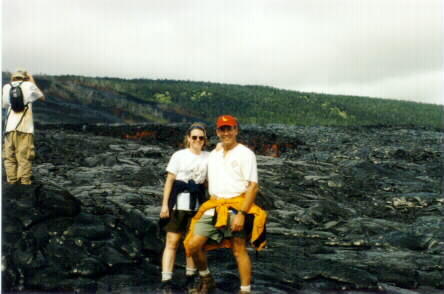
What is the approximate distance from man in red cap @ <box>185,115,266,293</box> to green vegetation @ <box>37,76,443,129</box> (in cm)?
2185

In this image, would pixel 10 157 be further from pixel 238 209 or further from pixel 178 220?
pixel 238 209

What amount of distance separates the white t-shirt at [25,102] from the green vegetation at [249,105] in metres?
18.6

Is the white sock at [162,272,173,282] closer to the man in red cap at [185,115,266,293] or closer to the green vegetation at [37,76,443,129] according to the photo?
the man in red cap at [185,115,266,293]

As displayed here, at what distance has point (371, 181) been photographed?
15.3m

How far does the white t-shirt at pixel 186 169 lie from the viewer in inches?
233

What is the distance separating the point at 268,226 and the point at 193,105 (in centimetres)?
2483

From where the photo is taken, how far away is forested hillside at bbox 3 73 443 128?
82.5ft

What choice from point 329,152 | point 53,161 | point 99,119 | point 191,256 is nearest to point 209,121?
point 99,119

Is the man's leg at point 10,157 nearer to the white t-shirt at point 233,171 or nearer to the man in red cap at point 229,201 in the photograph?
the man in red cap at point 229,201

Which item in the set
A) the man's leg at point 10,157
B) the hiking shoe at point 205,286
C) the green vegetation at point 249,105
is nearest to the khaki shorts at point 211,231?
the hiking shoe at point 205,286

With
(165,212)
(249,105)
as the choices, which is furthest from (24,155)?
(249,105)

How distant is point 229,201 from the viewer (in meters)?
5.55

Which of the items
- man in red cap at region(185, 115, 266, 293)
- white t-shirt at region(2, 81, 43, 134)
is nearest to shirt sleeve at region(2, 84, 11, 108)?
white t-shirt at region(2, 81, 43, 134)

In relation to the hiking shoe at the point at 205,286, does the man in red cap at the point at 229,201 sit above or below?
above
